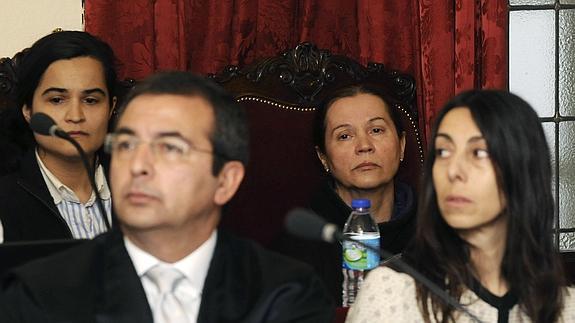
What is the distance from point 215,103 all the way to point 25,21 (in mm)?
1452

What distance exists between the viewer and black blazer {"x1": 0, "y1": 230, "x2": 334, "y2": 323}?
6.15ft

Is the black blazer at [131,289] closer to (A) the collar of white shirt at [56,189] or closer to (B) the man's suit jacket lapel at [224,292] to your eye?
(B) the man's suit jacket lapel at [224,292]

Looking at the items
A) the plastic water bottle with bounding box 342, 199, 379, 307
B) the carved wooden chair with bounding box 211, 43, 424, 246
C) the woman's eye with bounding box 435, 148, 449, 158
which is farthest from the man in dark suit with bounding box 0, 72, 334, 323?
the carved wooden chair with bounding box 211, 43, 424, 246

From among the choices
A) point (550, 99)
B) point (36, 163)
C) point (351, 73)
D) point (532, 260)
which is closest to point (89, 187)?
point (36, 163)

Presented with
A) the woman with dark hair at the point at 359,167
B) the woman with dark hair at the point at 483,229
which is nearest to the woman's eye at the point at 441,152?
the woman with dark hair at the point at 483,229

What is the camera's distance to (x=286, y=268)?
2.05m

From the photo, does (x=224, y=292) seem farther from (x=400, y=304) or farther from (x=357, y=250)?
(x=357, y=250)

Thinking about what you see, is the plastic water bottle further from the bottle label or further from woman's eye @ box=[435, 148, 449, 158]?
woman's eye @ box=[435, 148, 449, 158]

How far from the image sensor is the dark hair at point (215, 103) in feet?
6.88

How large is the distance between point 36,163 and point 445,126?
1.21 meters

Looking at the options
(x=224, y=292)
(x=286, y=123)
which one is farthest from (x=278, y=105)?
(x=224, y=292)

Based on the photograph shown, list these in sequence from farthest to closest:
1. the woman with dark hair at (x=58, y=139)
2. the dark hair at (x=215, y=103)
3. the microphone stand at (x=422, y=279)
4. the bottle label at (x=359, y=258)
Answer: the woman with dark hair at (x=58, y=139), the bottle label at (x=359, y=258), the dark hair at (x=215, y=103), the microphone stand at (x=422, y=279)

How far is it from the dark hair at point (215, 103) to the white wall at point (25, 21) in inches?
53.7

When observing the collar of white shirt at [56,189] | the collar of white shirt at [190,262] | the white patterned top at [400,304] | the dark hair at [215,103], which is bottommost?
the white patterned top at [400,304]
